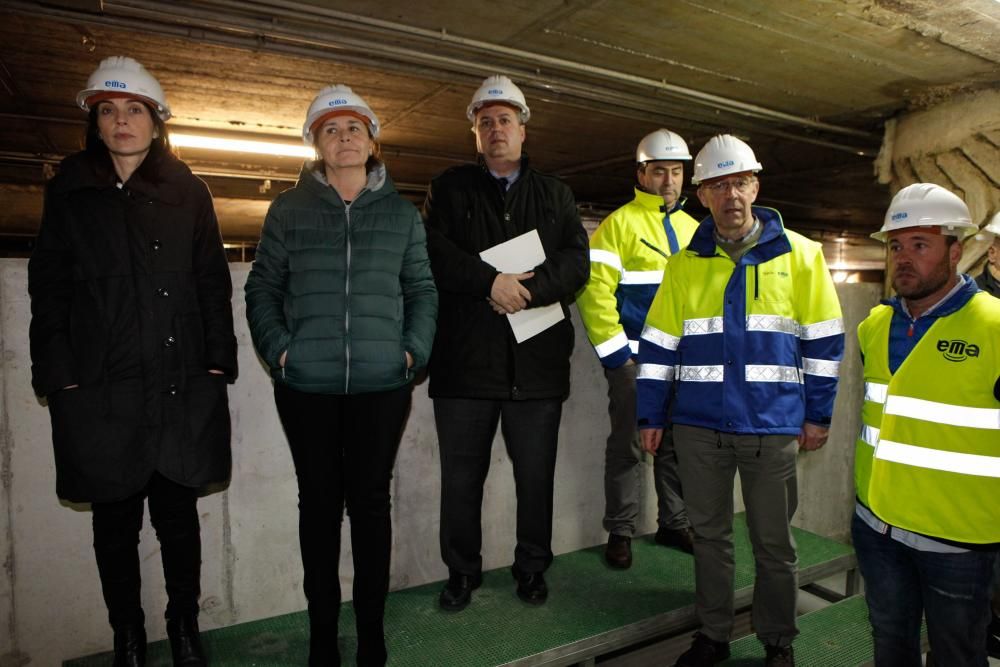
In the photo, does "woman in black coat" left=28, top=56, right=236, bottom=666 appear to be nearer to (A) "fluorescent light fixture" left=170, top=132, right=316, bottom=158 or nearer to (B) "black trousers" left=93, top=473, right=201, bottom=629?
(B) "black trousers" left=93, top=473, right=201, bottom=629

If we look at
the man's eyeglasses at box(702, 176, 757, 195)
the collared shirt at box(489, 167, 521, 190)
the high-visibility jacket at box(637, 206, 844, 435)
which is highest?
the collared shirt at box(489, 167, 521, 190)

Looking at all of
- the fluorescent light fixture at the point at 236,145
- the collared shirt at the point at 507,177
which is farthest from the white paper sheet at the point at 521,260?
the fluorescent light fixture at the point at 236,145

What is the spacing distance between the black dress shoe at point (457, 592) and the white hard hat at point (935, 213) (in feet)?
6.37

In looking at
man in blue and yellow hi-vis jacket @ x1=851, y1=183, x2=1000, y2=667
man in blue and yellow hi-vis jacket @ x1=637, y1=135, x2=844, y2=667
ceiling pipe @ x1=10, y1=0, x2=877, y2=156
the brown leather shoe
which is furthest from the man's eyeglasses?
ceiling pipe @ x1=10, y1=0, x2=877, y2=156

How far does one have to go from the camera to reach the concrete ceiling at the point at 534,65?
3.71 meters

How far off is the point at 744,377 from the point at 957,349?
63cm

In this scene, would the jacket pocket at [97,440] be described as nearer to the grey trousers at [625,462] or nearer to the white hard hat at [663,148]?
the grey trousers at [625,462]

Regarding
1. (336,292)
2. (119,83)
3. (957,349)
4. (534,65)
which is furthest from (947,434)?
(534,65)

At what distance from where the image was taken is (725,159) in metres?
2.21

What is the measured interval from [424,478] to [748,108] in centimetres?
437

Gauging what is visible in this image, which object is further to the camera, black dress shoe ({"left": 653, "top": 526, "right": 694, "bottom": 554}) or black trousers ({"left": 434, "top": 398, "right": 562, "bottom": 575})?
black dress shoe ({"left": 653, "top": 526, "right": 694, "bottom": 554})

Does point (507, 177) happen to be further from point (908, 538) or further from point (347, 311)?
point (908, 538)

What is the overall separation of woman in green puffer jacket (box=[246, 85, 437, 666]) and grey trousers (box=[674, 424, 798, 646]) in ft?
3.42

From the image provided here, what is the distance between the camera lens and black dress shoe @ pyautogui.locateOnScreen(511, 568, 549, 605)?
267cm
